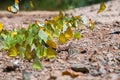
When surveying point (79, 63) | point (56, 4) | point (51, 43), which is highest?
point (56, 4)

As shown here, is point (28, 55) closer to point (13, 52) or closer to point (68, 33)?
point (13, 52)

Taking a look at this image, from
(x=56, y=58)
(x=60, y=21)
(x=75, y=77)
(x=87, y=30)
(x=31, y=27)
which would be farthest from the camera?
(x=87, y=30)

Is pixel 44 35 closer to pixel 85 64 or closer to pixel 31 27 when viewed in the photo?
pixel 31 27

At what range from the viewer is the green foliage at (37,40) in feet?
9.57

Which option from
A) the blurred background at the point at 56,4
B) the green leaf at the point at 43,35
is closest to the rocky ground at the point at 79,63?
the green leaf at the point at 43,35

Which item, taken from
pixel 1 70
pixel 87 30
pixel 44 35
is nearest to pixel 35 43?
pixel 44 35

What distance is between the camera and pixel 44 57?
2.98m

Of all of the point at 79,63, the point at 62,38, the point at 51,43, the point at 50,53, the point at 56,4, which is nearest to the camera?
the point at 79,63

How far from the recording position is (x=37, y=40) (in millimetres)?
3086

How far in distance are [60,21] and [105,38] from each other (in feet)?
1.35

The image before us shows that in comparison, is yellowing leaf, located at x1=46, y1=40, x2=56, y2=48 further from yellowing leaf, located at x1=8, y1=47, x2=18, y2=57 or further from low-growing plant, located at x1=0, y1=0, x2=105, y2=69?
yellowing leaf, located at x1=8, y1=47, x2=18, y2=57

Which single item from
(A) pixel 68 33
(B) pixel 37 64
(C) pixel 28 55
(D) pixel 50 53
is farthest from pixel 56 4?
(B) pixel 37 64

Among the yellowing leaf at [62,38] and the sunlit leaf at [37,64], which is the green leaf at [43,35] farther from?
the sunlit leaf at [37,64]

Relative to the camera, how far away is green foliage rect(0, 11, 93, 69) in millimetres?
2916
